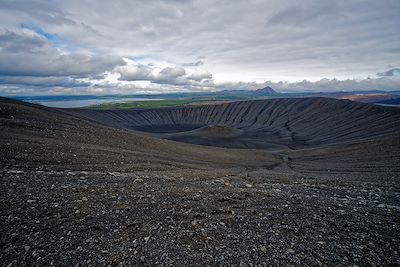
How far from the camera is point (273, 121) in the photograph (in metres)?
105

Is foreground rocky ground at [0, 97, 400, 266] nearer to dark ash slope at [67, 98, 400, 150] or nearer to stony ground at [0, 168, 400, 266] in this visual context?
stony ground at [0, 168, 400, 266]

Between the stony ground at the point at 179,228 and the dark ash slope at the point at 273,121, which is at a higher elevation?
the stony ground at the point at 179,228

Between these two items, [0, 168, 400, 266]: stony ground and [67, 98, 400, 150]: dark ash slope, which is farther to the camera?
[67, 98, 400, 150]: dark ash slope

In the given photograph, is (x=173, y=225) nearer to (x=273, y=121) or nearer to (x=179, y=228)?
(x=179, y=228)

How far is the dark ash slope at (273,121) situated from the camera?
5988 centimetres

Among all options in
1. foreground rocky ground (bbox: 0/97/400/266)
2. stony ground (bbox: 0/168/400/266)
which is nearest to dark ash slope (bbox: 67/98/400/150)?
foreground rocky ground (bbox: 0/97/400/266)

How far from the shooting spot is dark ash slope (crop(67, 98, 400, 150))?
196ft

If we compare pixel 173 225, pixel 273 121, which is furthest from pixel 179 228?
pixel 273 121

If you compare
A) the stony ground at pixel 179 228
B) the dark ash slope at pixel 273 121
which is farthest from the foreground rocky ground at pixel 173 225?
the dark ash slope at pixel 273 121

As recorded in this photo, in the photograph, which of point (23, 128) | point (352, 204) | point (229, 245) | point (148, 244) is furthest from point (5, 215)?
point (23, 128)

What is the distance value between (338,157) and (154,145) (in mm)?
26391

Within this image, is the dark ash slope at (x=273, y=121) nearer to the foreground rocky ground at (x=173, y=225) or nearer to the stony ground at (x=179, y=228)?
the foreground rocky ground at (x=173, y=225)

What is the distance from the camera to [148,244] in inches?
233

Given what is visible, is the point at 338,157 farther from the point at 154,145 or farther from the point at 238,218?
the point at 238,218
